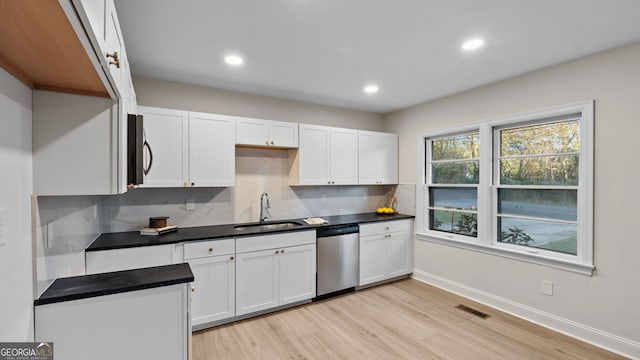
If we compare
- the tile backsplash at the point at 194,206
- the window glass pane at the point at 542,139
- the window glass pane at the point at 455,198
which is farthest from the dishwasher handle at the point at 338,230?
the window glass pane at the point at 542,139

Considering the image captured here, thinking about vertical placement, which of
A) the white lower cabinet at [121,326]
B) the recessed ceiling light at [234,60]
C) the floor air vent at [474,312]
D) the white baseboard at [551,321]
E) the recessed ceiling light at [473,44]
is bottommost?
the floor air vent at [474,312]

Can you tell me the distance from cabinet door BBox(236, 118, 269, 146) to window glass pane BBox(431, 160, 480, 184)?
7.96 ft


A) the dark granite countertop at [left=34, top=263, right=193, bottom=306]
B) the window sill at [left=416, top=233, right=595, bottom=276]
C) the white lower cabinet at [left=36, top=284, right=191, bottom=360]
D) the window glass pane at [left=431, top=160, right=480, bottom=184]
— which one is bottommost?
the window sill at [left=416, top=233, right=595, bottom=276]

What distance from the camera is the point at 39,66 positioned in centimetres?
111

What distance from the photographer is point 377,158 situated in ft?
14.3

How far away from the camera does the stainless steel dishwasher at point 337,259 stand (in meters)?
3.42

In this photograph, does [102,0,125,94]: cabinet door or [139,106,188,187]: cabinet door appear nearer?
[102,0,125,94]: cabinet door

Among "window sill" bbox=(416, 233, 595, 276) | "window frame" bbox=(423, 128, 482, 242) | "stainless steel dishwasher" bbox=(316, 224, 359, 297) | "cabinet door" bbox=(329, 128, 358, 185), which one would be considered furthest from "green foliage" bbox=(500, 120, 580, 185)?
"stainless steel dishwasher" bbox=(316, 224, 359, 297)

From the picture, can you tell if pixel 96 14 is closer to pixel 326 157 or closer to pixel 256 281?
pixel 256 281

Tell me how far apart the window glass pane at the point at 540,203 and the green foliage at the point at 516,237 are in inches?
7.7

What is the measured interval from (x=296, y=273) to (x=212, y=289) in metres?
0.90

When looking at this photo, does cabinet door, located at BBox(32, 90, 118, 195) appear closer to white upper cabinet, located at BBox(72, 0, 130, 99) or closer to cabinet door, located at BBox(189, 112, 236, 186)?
white upper cabinet, located at BBox(72, 0, 130, 99)

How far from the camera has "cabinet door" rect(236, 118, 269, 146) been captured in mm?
3254

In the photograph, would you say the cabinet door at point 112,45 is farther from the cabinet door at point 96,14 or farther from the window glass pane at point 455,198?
the window glass pane at point 455,198
